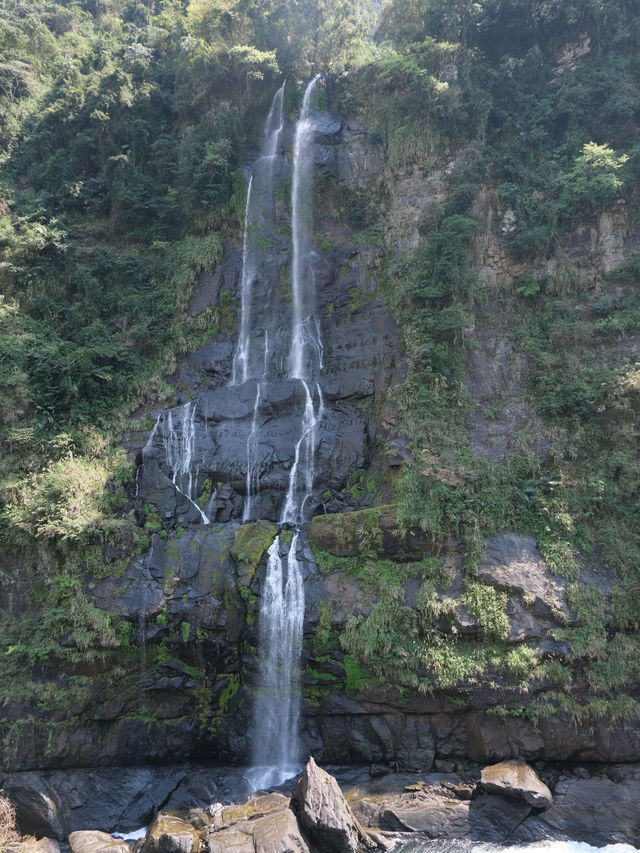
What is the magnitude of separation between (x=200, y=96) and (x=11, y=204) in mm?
9266

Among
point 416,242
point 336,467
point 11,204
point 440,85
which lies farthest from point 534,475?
point 11,204

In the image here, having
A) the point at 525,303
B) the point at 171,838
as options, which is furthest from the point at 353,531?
the point at 525,303

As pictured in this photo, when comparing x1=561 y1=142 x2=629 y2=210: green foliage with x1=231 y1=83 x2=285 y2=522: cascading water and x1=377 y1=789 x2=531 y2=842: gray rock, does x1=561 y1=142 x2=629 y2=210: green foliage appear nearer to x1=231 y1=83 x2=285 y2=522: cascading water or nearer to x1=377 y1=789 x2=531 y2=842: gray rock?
x1=231 y1=83 x2=285 y2=522: cascading water

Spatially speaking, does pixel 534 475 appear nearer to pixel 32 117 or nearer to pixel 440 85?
pixel 440 85

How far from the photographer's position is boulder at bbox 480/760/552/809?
10.0 meters

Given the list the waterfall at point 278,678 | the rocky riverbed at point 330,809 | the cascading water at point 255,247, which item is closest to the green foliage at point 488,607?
the rocky riverbed at point 330,809

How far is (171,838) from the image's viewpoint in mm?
9172

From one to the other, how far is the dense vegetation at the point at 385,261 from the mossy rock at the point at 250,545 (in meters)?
2.58

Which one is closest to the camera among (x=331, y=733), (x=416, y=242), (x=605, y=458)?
(x=331, y=733)

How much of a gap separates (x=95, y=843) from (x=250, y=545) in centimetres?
651

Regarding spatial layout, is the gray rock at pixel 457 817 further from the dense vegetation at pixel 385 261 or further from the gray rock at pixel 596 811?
the dense vegetation at pixel 385 261

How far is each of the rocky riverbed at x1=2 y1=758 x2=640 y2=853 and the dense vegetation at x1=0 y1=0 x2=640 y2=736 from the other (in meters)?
1.80

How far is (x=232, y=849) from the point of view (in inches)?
357

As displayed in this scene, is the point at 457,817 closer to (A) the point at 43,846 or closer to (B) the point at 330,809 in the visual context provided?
(B) the point at 330,809
